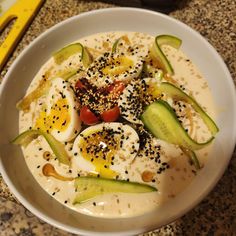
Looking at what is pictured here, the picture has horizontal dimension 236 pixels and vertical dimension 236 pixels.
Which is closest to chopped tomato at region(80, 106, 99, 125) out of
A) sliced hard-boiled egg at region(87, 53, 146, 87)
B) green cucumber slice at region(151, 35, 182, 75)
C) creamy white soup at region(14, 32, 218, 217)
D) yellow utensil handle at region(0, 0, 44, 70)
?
creamy white soup at region(14, 32, 218, 217)

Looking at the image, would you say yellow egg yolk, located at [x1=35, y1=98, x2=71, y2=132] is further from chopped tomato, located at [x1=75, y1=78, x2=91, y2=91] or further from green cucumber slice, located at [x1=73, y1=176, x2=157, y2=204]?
green cucumber slice, located at [x1=73, y1=176, x2=157, y2=204]

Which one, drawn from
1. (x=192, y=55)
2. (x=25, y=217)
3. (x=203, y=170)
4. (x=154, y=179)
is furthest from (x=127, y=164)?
(x=192, y=55)

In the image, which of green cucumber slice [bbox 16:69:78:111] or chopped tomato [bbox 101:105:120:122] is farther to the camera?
green cucumber slice [bbox 16:69:78:111]

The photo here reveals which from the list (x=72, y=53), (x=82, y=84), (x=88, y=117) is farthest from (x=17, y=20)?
(x=88, y=117)

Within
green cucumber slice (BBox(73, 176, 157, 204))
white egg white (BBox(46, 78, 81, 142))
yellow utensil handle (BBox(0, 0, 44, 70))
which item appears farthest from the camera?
yellow utensil handle (BBox(0, 0, 44, 70))

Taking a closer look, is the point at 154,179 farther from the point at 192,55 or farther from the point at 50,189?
the point at 192,55

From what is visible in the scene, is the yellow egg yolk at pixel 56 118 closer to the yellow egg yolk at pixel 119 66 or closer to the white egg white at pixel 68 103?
the white egg white at pixel 68 103
